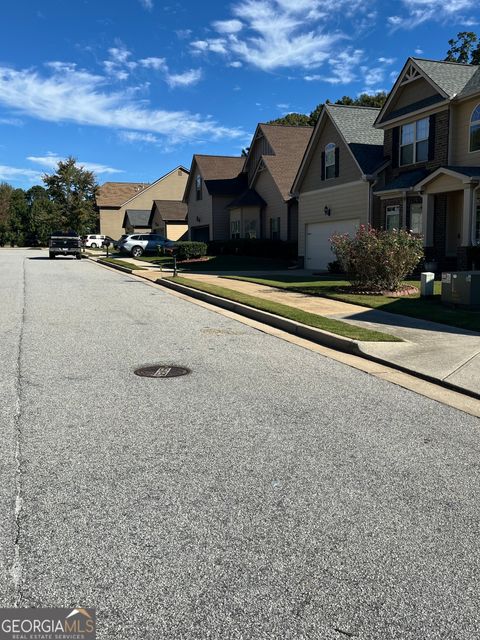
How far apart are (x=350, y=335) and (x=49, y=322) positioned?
5646 mm

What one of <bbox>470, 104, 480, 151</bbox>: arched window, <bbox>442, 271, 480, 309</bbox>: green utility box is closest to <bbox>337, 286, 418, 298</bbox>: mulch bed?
<bbox>442, 271, 480, 309</bbox>: green utility box

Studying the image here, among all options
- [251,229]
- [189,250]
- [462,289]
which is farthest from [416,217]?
[251,229]

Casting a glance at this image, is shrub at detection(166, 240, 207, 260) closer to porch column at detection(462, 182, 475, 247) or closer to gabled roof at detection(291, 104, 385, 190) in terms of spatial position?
gabled roof at detection(291, 104, 385, 190)

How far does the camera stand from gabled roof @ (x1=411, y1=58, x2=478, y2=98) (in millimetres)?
20047

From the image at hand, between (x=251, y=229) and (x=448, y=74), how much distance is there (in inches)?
674

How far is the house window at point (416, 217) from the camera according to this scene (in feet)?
69.2

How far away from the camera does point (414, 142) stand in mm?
21781

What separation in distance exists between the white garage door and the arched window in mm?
6422

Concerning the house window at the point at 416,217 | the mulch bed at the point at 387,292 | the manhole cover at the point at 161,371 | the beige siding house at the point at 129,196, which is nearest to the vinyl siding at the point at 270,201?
the house window at the point at 416,217

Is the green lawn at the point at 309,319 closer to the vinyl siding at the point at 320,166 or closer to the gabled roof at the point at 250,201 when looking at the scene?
the vinyl siding at the point at 320,166

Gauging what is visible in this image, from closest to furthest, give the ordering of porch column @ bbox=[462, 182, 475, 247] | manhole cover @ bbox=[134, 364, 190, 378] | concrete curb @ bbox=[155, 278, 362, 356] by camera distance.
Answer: manhole cover @ bbox=[134, 364, 190, 378] → concrete curb @ bbox=[155, 278, 362, 356] → porch column @ bbox=[462, 182, 475, 247]

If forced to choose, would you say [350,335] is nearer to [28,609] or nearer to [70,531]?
[70,531]

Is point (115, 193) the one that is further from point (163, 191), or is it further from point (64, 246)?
point (64, 246)

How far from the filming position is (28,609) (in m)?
2.66
